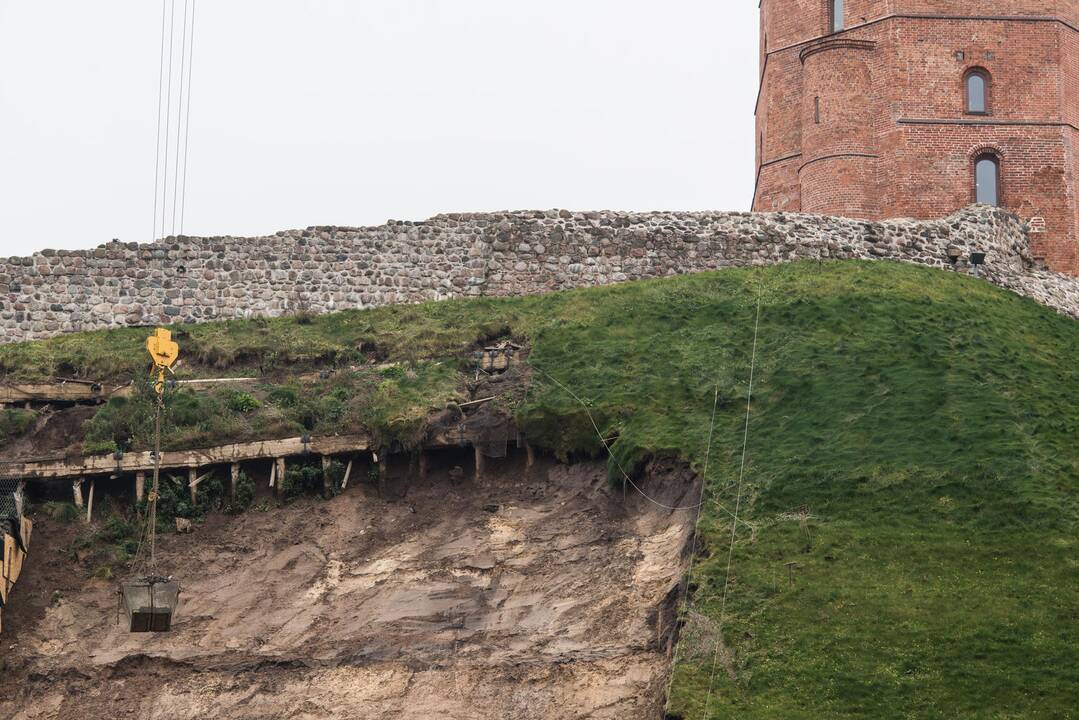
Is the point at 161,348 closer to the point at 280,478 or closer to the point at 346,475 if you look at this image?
the point at 280,478

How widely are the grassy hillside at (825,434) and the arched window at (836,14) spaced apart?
→ 9291 mm

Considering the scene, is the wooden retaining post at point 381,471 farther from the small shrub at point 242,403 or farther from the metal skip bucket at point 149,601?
the metal skip bucket at point 149,601

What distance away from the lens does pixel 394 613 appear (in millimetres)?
30016

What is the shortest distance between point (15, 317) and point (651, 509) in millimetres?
15677

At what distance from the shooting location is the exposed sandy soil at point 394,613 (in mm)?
27922

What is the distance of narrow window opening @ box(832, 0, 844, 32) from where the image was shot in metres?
47.2

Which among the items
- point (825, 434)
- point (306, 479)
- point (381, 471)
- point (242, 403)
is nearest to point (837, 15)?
point (825, 434)

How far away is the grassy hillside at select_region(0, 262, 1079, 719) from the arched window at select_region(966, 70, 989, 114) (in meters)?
6.95

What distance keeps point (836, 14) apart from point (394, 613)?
2378 centimetres

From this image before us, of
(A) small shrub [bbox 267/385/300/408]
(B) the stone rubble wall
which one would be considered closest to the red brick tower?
(B) the stone rubble wall

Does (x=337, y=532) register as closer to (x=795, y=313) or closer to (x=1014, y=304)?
(x=795, y=313)

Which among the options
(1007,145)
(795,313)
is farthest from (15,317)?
(1007,145)

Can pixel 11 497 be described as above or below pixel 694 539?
above

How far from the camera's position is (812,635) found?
26797 mm
